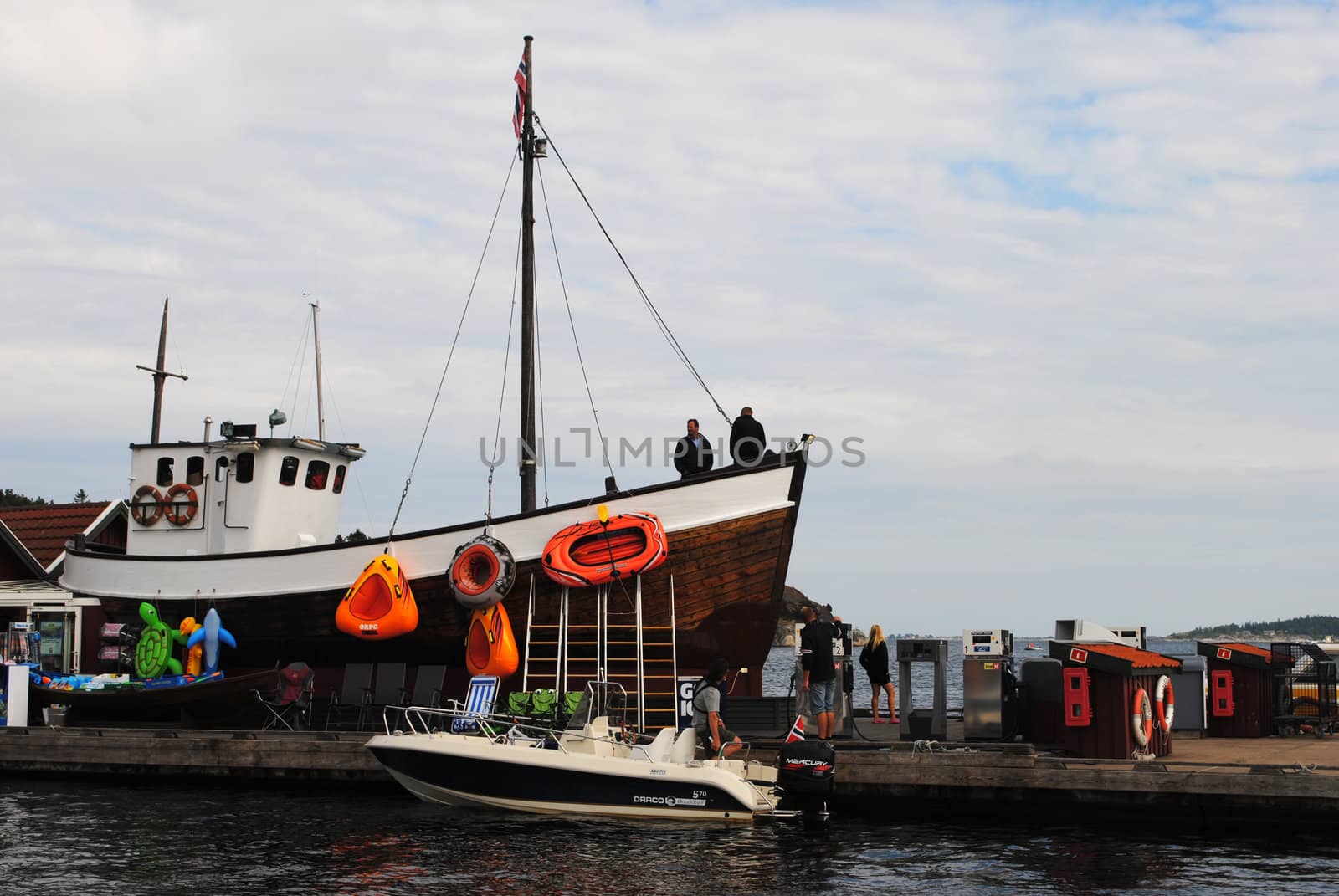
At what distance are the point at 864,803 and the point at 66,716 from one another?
12.1 meters

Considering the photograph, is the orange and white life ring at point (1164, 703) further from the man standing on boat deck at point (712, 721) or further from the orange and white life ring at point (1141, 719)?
the man standing on boat deck at point (712, 721)

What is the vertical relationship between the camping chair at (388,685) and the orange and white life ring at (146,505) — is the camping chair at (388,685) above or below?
below

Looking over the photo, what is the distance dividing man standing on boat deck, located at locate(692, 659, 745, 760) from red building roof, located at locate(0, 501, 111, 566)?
17.7 meters

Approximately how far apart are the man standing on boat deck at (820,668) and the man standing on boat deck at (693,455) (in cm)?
398

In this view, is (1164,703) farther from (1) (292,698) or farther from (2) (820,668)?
(1) (292,698)

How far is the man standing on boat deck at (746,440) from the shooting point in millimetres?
19312

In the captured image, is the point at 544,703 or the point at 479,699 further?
the point at 544,703

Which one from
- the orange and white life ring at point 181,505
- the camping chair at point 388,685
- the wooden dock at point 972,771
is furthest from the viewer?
the orange and white life ring at point 181,505

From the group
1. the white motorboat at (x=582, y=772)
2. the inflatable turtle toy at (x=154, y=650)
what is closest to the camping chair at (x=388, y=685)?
the inflatable turtle toy at (x=154, y=650)

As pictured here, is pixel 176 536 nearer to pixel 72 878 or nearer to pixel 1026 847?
pixel 72 878

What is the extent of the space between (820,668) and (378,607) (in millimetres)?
6774

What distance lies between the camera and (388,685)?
784 inches

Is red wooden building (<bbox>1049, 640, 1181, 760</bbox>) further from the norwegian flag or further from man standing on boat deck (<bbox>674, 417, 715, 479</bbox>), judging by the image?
the norwegian flag

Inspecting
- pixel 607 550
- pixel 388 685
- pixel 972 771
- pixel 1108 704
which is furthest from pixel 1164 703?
pixel 388 685
